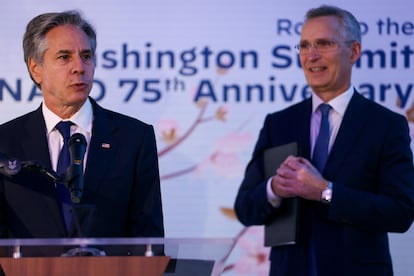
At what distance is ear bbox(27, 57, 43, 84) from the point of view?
11.5ft

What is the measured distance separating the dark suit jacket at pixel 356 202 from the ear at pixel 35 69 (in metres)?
0.90

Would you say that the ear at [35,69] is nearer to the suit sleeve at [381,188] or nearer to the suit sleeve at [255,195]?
the suit sleeve at [255,195]

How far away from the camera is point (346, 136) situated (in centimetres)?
369

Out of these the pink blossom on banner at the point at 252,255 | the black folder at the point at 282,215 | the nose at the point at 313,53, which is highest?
the nose at the point at 313,53

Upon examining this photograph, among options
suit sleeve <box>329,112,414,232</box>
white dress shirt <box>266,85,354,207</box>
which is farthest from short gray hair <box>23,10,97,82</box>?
suit sleeve <box>329,112,414,232</box>

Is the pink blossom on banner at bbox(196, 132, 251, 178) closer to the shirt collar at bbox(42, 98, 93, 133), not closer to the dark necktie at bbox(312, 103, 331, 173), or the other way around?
the dark necktie at bbox(312, 103, 331, 173)

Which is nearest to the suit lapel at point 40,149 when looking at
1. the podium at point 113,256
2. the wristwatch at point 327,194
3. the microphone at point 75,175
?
the microphone at point 75,175

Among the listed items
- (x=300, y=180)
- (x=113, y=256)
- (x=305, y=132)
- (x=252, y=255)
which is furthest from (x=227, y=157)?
(x=113, y=256)

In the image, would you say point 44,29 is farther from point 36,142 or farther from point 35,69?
point 36,142

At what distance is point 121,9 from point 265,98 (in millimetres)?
816

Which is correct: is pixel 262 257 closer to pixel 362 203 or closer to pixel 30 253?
pixel 362 203

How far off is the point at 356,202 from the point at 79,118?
1022 mm

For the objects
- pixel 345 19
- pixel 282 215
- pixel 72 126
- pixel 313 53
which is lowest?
pixel 282 215

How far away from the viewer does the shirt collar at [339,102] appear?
380 centimetres
